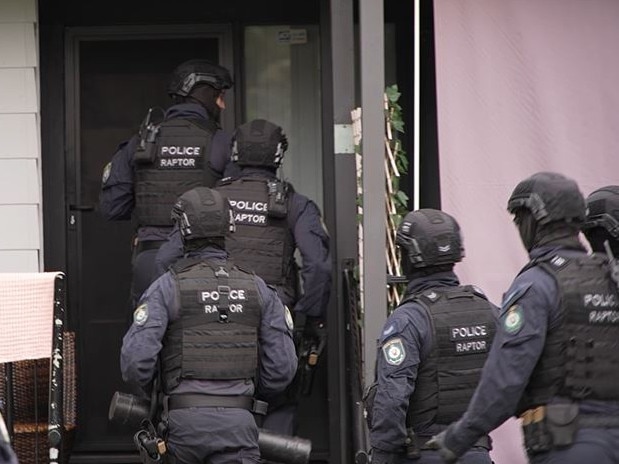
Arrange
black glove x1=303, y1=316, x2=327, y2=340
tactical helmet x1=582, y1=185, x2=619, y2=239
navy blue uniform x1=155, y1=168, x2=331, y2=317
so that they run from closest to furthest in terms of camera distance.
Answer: tactical helmet x1=582, y1=185, x2=619, y2=239 < navy blue uniform x1=155, y1=168, x2=331, y2=317 < black glove x1=303, y1=316, x2=327, y2=340

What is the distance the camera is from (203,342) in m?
6.91

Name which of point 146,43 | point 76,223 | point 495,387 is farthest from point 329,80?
point 495,387

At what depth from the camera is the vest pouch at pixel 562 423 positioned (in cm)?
539

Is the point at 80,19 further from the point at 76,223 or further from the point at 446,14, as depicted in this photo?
the point at 446,14

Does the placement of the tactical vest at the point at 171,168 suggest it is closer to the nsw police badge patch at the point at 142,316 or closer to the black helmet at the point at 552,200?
the nsw police badge patch at the point at 142,316

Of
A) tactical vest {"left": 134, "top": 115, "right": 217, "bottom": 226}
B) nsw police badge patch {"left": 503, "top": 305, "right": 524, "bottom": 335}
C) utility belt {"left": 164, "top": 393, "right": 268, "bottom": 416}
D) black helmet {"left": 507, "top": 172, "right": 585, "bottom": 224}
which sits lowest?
utility belt {"left": 164, "top": 393, "right": 268, "bottom": 416}

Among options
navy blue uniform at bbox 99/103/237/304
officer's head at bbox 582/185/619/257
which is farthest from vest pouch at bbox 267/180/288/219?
officer's head at bbox 582/185/619/257

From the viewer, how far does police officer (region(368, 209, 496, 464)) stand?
6.23 m

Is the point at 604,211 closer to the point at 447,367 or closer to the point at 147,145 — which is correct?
the point at 447,367

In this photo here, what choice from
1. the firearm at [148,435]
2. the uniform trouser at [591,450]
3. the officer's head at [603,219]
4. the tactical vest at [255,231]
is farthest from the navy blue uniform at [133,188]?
the uniform trouser at [591,450]

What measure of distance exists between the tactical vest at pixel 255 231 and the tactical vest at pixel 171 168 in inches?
18.4

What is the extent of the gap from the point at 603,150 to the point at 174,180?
254 cm

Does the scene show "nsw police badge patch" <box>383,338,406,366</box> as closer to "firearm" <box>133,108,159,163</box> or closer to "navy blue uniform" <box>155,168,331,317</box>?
"navy blue uniform" <box>155,168,331,317</box>

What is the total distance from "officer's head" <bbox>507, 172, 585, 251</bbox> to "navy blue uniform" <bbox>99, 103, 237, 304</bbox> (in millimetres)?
3151
